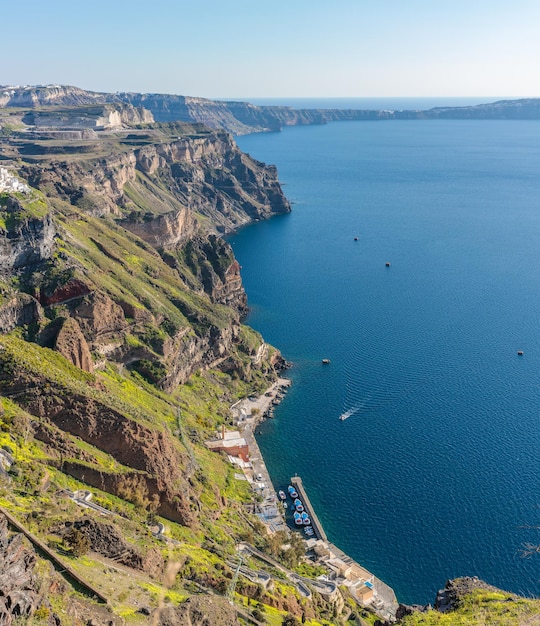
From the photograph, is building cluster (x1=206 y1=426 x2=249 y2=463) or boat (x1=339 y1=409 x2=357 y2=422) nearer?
building cluster (x1=206 y1=426 x2=249 y2=463)

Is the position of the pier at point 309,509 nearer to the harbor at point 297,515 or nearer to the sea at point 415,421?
the harbor at point 297,515

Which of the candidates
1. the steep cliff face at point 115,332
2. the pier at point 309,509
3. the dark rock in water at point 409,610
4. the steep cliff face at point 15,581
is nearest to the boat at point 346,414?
the pier at point 309,509

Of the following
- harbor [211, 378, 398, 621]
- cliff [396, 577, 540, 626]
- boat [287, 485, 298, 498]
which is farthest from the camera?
boat [287, 485, 298, 498]

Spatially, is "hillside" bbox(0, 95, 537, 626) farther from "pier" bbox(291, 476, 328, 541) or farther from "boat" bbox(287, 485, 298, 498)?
"pier" bbox(291, 476, 328, 541)

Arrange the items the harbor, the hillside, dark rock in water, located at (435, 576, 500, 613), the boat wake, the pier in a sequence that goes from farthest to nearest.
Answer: the boat wake → the pier → the harbor → dark rock in water, located at (435, 576, 500, 613) → the hillside

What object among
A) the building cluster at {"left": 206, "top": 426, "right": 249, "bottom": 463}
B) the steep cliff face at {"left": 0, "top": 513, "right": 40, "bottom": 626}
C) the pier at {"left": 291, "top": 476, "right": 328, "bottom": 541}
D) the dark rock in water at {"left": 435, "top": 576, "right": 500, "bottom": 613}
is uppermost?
the steep cliff face at {"left": 0, "top": 513, "right": 40, "bottom": 626}

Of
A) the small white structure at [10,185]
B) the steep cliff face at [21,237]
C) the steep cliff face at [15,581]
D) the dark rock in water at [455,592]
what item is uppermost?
the small white structure at [10,185]

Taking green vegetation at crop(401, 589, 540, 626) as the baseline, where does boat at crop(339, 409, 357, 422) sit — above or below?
below

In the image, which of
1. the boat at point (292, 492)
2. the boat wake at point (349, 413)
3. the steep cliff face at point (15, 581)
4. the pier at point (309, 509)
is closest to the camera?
the steep cliff face at point (15, 581)

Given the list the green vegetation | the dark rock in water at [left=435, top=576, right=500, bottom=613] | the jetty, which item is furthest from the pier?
the green vegetation
